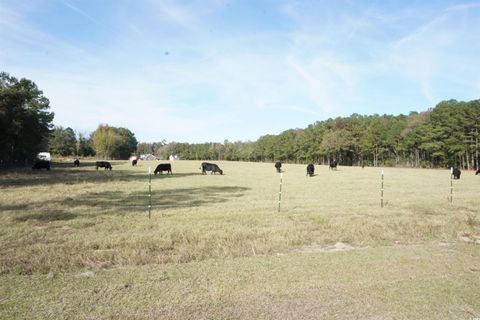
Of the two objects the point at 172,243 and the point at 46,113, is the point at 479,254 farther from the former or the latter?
the point at 46,113

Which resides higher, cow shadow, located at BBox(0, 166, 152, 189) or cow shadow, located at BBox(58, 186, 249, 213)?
cow shadow, located at BBox(0, 166, 152, 189)

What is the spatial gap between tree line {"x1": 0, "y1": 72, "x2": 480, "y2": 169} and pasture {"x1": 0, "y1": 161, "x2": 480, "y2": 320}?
116ft

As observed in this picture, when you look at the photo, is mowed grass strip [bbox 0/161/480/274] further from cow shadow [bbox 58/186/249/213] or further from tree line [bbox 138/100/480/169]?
tree line [bbox 138/100/480/169]

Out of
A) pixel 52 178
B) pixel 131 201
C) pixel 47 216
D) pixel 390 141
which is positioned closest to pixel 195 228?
pixel 47 216

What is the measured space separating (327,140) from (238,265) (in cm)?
9277

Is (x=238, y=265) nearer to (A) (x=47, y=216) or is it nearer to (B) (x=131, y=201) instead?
(A) (x=47, y=216)

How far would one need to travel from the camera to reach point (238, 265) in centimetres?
618

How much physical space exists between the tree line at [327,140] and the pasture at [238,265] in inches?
1395

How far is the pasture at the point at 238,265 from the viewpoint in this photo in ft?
14.6

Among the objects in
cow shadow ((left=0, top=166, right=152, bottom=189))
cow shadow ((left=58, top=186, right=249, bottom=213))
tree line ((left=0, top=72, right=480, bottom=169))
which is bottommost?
cow shadow ((left=58, top=186, right=249, bottom=213))

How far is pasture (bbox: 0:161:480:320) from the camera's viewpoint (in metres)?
4.44

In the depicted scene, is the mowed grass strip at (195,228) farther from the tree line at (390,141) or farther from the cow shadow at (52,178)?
the tree line at (390,141)

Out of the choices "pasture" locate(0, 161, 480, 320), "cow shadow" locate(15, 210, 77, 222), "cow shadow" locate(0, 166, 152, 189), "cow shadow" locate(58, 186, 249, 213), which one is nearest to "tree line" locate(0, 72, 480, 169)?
"cow shadow" locate(0, 166, 152, 189)

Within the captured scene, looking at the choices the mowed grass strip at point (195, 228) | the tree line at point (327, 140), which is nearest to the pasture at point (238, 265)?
the mowed grass strip at point (195, 228)
